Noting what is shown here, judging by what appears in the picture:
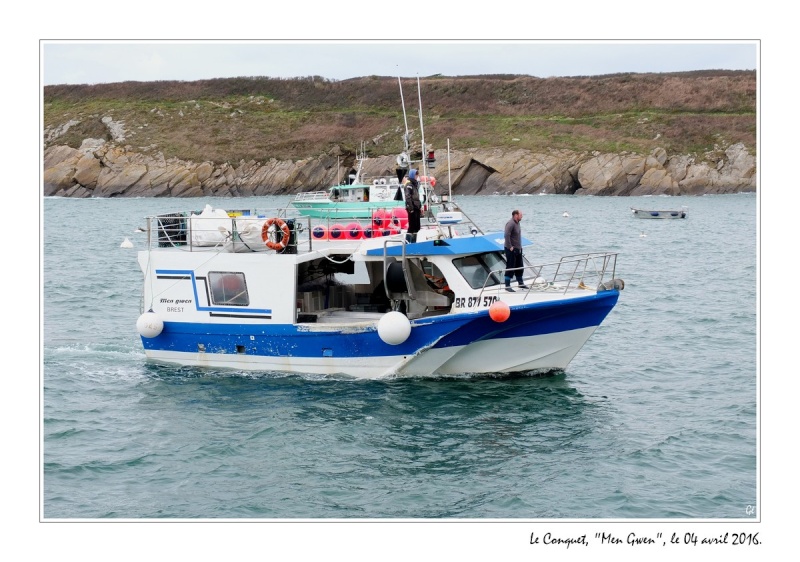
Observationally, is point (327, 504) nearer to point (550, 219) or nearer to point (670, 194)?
point (550, 219)

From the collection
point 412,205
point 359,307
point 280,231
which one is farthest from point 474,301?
point 280,231

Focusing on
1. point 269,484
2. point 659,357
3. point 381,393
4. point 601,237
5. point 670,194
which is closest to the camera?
point 269,484

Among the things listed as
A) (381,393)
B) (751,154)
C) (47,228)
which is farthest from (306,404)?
(751,154)

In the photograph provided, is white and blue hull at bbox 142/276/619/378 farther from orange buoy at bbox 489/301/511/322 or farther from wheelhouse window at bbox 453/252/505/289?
wheelhouse window at bbox 453/252/505/289

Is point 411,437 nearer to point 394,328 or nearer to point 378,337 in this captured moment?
point 394,328

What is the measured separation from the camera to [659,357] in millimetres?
23000

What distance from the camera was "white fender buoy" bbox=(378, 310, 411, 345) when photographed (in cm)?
1856

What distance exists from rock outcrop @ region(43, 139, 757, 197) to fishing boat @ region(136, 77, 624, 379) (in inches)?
2881

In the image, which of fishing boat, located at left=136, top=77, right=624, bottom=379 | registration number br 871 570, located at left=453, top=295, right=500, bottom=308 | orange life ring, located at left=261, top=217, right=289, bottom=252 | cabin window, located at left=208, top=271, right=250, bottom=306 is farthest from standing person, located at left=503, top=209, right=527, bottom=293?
cabin window, located at left=208, top=271, right=250, bottom=306

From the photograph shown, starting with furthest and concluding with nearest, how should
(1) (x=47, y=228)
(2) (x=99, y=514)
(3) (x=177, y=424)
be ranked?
→ (1) (x=47, y=228) → (3) (x=177, y=424) → (2) (x=99, y=514)

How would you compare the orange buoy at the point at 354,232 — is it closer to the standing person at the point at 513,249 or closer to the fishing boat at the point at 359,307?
the fishing boat at the point at 359,307

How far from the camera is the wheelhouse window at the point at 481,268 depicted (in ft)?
63.8

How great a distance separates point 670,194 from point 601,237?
45195 mm

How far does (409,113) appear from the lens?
410 ft
